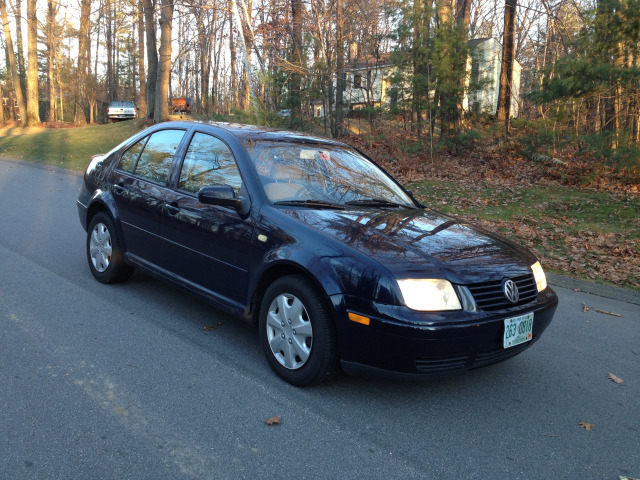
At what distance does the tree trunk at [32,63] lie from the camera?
3005 cm

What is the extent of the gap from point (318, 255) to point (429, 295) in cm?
72

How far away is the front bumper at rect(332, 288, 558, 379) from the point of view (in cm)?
305

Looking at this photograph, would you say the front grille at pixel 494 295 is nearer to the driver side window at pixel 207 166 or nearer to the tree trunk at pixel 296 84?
the driver side window at pixel 207 166

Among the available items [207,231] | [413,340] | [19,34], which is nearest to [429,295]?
[413,340]

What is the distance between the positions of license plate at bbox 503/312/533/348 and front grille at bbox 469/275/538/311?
0.29 feet

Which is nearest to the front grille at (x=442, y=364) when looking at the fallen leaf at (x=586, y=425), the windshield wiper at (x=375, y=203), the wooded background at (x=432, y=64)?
the fallen leaf at (x=586, y=425)

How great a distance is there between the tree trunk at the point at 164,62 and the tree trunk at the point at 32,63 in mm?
12594

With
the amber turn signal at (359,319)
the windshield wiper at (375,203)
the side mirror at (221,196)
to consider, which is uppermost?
the side mirror at (221,196)

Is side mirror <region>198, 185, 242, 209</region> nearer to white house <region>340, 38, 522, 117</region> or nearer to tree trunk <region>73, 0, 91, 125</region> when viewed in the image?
white house <region>340, 38, 522, 117</region>

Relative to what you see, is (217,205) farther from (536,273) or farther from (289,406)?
(536,273)

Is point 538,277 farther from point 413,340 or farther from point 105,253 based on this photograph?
point 105,253

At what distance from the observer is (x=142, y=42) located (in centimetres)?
3075

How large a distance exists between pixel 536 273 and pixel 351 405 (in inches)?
63.1

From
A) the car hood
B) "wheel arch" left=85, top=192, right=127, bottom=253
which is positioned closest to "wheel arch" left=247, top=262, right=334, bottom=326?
the car hood
